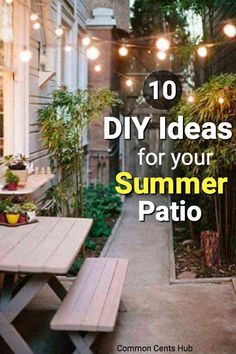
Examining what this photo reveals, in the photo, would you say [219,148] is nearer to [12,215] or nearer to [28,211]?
[28,211]

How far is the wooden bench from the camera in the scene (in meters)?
3.01

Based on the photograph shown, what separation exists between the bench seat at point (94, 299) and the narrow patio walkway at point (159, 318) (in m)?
0.36

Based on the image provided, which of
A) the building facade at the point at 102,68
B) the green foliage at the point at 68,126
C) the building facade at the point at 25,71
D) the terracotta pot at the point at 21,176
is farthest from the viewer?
the building facade at the point at 102,68

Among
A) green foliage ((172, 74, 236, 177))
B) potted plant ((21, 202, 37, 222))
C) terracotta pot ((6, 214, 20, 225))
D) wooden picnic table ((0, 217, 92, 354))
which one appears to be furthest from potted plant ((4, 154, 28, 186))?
green foliage ((172, 74, 236, 177))

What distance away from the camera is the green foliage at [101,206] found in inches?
294

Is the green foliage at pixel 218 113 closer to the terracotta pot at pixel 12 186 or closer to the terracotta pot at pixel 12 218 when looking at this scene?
the terracotta pot at pixel 12 186

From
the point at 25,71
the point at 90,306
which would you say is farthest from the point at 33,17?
the point at 90,306

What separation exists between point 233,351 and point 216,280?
1.59 meters

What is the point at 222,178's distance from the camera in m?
5.63

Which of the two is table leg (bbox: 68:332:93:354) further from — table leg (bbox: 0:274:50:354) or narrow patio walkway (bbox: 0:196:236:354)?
narrow patio walkway (bbox: 0:196:236:354)

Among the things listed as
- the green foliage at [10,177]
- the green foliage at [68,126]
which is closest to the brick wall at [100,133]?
the green foliage at [68,126]

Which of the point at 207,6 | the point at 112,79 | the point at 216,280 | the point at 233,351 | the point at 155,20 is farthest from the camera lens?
the point at 155,20

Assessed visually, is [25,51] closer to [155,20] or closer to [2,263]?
[2,263]

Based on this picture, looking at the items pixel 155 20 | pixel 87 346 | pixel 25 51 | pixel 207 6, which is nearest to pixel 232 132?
pixel 25 51
